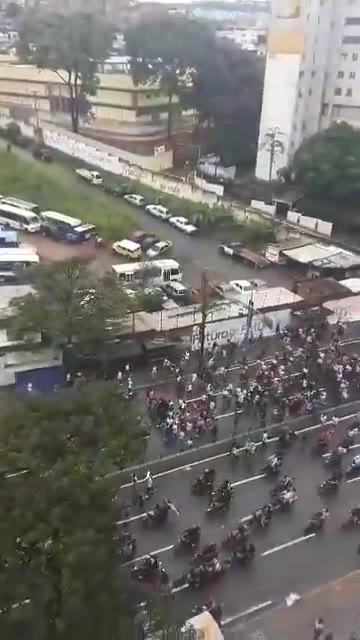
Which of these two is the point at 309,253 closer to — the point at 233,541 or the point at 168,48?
the point at 233,541

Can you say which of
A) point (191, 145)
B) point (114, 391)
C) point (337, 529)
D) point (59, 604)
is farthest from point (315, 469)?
point (191, 145)

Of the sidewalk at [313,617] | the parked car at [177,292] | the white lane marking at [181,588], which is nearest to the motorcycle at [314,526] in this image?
the sidewalk at [313,617]

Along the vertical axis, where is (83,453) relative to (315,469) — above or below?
above

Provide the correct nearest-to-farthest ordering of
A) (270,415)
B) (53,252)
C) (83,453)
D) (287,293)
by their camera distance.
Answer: (83,453) → (270,415) → (287,293) → (53,252)

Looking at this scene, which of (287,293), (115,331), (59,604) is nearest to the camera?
(59,604)

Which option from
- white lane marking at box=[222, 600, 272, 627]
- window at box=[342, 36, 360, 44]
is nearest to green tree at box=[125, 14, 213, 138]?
window at box=[342, 36, 360, 44]

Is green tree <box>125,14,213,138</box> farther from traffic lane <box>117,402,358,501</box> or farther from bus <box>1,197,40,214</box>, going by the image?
traffic lane <box>117,402,358,501</box>

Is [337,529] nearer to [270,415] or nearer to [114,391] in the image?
[270,415]
